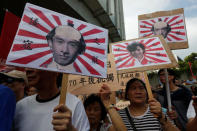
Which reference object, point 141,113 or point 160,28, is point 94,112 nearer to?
point 141,113

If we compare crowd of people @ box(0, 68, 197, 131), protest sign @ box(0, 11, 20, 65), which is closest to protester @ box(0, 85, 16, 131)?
crowd of people @ box(0, 68, 197, 131)

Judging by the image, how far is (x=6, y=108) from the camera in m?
0.94

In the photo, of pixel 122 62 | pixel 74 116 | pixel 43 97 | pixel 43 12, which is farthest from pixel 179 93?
pixel 43 12

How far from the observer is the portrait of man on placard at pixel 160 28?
2686 millimetres

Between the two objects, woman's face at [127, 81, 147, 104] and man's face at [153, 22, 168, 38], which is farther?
man's face at [153, 22, 168, 38]

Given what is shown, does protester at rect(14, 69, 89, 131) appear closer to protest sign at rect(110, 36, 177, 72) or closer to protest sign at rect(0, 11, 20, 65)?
protest sign at rect(0, 11, 20, 65)

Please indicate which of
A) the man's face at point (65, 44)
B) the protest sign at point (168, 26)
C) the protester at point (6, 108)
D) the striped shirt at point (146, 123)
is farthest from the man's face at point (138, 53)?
the protester at point (6, 108)

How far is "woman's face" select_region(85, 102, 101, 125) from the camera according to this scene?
2.08 meters

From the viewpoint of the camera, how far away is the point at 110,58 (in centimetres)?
255

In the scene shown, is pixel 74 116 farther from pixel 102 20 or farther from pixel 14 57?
pixel 102 20

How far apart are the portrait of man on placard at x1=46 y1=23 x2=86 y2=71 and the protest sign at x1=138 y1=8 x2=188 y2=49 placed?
74.8 inches

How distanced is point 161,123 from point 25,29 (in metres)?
1.72

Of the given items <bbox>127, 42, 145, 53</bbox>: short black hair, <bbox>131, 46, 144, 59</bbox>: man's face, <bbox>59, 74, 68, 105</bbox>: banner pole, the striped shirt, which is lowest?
the striped shirt

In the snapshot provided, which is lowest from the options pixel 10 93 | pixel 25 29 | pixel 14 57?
pixel 10 93
